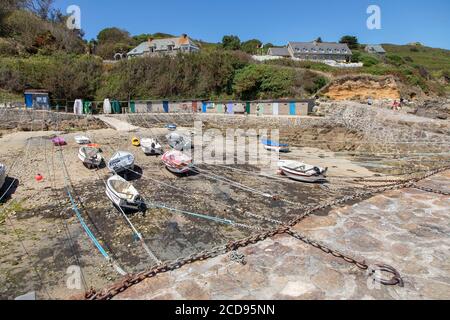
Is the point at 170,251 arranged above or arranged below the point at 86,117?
below

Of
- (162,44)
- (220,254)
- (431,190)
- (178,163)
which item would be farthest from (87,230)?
(162,44)

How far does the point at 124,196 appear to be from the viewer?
13383mm

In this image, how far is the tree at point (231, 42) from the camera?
6311cm

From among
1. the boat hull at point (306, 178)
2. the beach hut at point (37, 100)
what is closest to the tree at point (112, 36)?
the beach hut at point (37, 100)

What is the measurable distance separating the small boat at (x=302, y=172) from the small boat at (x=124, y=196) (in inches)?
327

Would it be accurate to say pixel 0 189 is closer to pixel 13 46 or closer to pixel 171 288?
pixel 171 288

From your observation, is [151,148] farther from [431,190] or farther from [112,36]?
[112,36]

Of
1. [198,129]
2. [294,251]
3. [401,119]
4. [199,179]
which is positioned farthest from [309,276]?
[198,129]

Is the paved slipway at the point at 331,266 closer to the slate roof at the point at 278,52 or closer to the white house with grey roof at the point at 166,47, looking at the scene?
the white house with grey roof at the point at 166,47

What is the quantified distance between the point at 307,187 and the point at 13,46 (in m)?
47.0

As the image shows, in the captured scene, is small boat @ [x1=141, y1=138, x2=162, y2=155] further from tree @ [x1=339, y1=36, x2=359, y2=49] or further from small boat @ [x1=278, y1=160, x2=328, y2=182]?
tree @ [x1=339, y1=36, x2=359, y2=49]

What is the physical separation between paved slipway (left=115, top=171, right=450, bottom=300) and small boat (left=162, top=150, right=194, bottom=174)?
9.07 m

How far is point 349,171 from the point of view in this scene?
64.5 feet

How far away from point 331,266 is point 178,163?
11.7m
